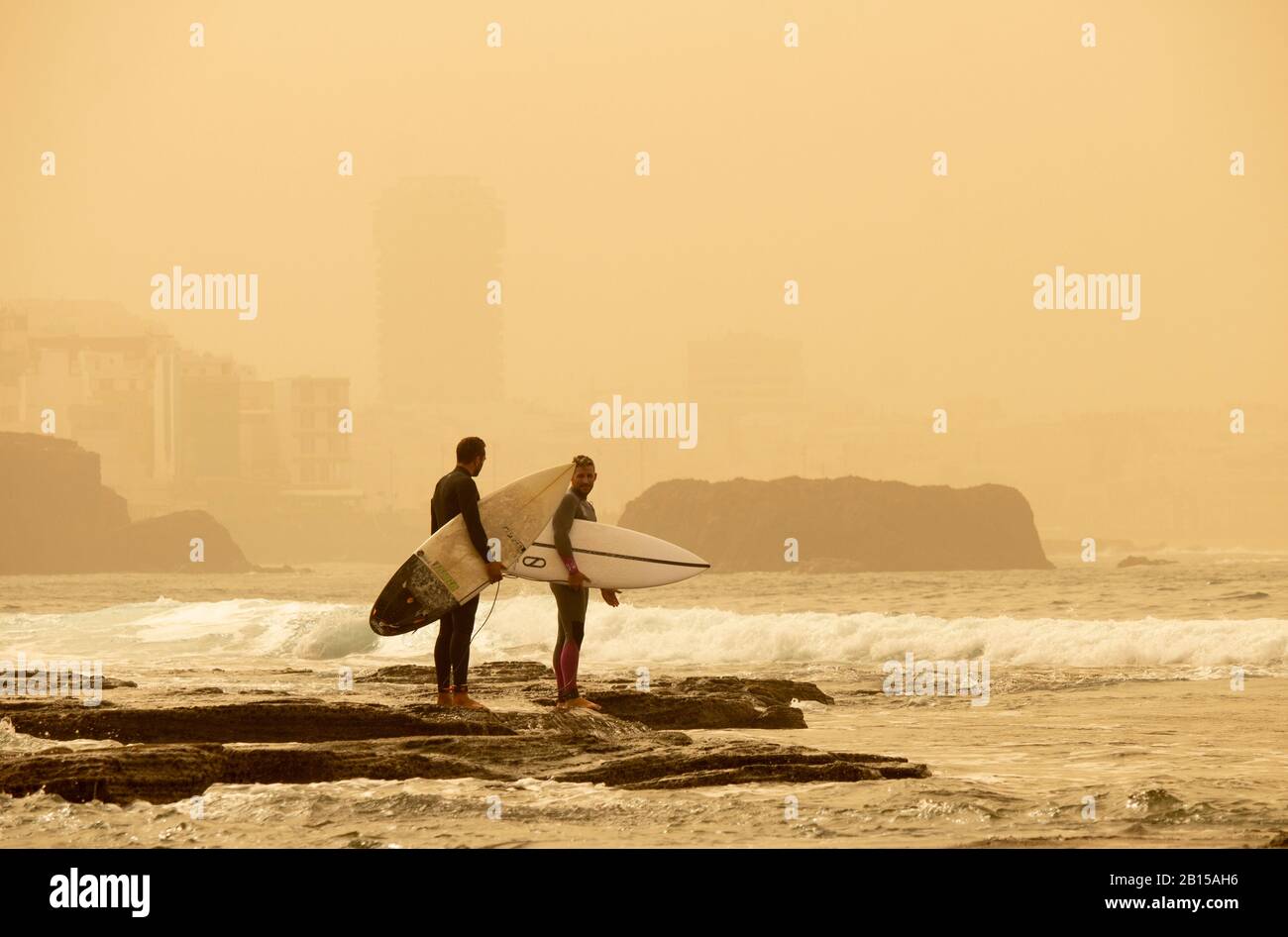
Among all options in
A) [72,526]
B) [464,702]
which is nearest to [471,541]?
[464,702]

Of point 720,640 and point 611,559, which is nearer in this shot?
point 611,559

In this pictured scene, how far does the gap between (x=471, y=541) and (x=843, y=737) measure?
300 centimetres

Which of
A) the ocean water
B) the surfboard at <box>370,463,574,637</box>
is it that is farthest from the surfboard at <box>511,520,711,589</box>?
the ocean water

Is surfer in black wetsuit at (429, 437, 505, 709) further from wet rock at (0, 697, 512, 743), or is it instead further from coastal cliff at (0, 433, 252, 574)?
coastal cliff at (0, 433, 252, 574)

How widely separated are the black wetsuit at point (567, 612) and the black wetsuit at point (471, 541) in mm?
538

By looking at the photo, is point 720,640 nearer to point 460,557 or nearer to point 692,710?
point 692,710

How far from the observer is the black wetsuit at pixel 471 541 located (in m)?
8.63

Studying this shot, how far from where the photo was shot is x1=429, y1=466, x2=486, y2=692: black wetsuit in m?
8.63

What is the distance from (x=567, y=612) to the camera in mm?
8906

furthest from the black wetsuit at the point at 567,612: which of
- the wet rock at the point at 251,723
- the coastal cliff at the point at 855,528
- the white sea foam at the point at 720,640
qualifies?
the coastal cliff at the point at 855,528

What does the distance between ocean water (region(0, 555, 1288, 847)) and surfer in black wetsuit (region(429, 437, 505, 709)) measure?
1.70 metres

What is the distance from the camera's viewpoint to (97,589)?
68.9 m

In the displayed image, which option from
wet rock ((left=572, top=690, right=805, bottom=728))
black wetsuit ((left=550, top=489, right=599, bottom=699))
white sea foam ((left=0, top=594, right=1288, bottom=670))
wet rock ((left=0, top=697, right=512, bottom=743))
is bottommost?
white sea foam ((left=0, top=594, right=1288, bottom=670))
